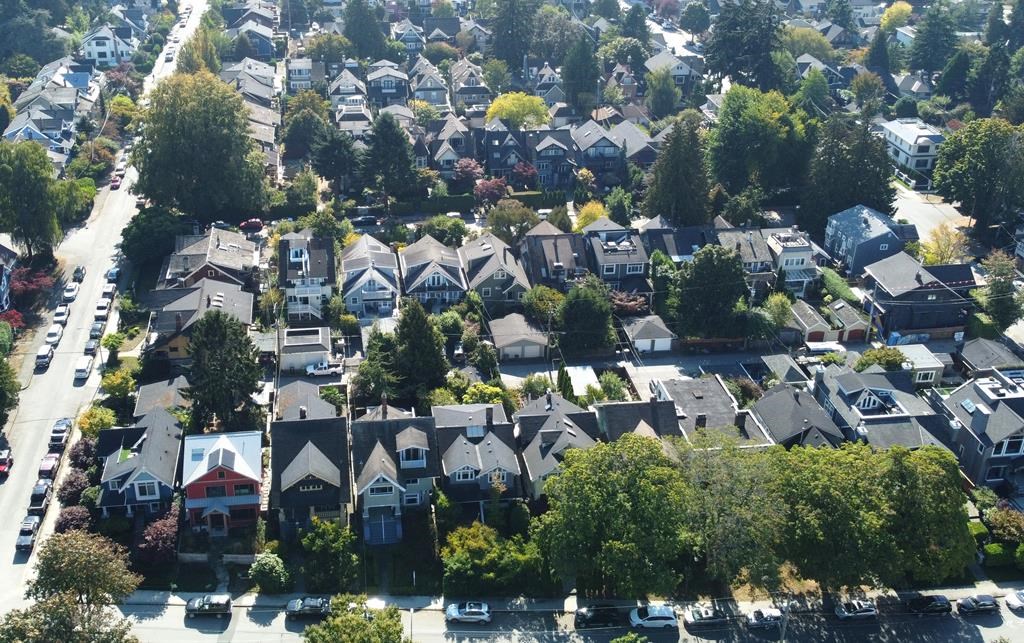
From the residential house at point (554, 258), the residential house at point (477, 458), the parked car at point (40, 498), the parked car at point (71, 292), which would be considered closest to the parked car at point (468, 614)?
the residential house at point (477, 458)

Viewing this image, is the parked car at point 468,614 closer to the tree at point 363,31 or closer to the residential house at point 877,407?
the residential house at point 877,407

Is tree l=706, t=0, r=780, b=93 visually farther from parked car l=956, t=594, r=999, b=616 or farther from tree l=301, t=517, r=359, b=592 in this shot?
tree l=301, t=517, r=359, b=592

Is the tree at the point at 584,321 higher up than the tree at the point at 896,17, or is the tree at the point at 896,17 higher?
the tree at the point at 584,321

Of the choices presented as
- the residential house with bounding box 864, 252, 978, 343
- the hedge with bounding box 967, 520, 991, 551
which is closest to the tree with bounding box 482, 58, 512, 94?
the residential house with bounding box 864, 252, 978, 343

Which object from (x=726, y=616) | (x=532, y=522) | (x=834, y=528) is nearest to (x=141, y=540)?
(x=532, y=522)

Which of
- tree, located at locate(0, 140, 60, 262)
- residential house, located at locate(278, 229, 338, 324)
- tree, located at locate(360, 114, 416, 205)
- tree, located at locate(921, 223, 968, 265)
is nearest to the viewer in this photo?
residential house, located at locate(278, 229, 338, 324)
